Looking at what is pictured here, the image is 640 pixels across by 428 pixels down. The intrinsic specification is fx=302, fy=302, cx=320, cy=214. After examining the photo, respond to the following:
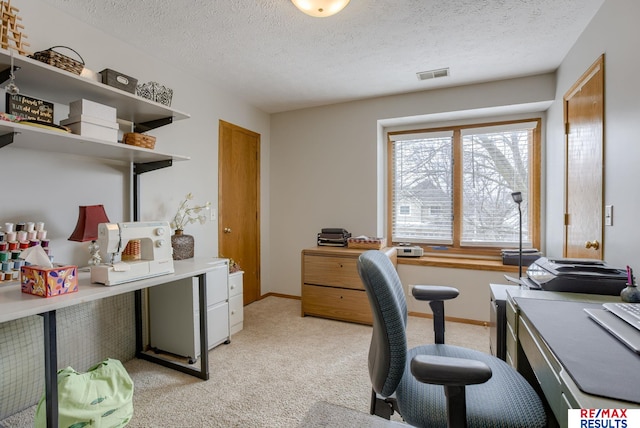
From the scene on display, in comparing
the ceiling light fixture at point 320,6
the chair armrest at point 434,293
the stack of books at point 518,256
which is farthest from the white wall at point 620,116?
the ceiling light fixture at point 320,6

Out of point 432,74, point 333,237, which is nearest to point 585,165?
point 432,74

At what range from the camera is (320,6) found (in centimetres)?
177

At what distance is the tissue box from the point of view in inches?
53.2

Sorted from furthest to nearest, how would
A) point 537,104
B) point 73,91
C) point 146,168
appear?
point 537,104, point 146,168, point 73,91

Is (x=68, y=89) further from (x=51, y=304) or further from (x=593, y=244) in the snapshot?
(x=593, y=244)

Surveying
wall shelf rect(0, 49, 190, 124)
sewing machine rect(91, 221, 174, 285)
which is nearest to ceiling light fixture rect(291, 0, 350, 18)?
wall shelf rect(0, 49, 190, 124)

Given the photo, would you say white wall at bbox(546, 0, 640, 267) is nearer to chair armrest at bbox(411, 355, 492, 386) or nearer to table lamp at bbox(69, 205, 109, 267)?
chair armrest at bbox(411, 355, 492, 386)

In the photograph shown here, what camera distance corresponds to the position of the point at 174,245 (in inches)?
98.0

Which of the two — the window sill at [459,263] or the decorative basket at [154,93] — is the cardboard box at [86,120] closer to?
the decorative basket at [154,93]

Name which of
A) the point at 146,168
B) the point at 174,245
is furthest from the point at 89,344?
the point at 146,168

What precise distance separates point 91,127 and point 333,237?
7.68 ft

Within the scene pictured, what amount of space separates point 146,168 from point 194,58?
1034 mm

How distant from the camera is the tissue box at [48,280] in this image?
1.35 m

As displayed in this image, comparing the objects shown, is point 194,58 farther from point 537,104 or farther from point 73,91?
point 537,104
